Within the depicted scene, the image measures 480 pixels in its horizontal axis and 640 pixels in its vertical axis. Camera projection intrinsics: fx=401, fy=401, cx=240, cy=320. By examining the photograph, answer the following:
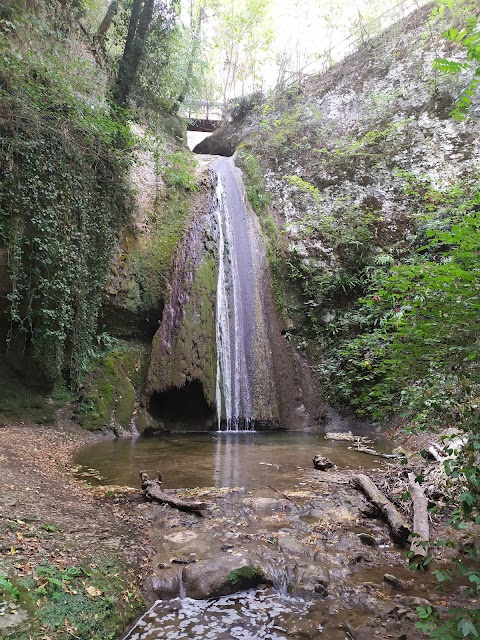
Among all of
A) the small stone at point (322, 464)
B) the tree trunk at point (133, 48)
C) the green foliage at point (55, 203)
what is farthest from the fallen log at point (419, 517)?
the tree trunk at point (133, 48)

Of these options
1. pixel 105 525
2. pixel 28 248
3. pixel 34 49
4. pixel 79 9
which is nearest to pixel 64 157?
pixel 28 248

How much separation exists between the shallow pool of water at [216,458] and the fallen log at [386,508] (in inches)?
36.8

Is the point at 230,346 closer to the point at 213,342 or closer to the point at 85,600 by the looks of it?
the point at 213,342

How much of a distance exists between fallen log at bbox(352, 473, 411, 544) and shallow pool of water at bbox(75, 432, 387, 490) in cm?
93

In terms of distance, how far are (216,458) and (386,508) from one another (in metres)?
3.26

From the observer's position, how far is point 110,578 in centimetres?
265

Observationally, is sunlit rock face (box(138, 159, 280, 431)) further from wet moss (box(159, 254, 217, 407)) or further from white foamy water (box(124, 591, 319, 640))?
white foamy water (box(124, 591, 319, 640))

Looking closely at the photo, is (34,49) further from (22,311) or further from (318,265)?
(318,265)

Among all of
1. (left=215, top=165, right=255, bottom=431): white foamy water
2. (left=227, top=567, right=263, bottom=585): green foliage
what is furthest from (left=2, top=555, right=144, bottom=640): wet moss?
(left=215, top=165, right=255, bottom=431): white foamy water

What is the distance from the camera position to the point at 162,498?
4352 mm

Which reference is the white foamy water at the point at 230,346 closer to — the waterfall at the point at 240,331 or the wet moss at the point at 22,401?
the waterfall at the point at 240,331

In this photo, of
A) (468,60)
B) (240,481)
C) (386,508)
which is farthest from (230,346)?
(468,60)

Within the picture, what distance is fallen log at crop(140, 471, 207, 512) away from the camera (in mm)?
4172

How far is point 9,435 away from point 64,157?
18.2 ft
